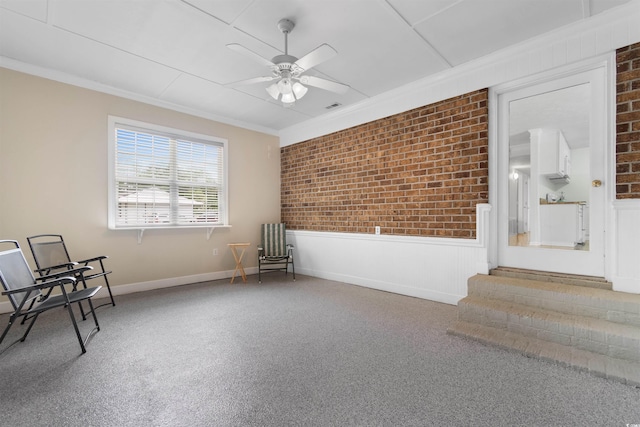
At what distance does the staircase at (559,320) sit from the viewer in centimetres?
211

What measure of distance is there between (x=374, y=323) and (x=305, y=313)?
791 millimetres

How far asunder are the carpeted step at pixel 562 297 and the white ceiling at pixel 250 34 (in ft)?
7.99

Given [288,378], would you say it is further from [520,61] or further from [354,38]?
[520,61]

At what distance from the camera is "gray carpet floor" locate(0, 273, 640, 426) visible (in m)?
1.63

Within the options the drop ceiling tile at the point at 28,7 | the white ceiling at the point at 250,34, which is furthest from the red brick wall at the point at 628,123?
the drop ceiling tile at the point at 28,7

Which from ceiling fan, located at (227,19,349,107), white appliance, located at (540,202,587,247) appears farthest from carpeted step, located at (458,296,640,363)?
ceiling fan, located at (227,19,349,107)

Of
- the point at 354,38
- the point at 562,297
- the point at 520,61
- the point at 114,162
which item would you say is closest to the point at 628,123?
the point at 520,61

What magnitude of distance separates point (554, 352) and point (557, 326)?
241 millimetres

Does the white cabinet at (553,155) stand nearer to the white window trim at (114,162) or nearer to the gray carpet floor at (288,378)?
the gray carpet floor at (288,378)

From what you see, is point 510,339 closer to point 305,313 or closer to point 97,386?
point 305,313

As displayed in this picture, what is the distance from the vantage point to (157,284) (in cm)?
444

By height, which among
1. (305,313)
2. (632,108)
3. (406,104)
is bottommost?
(305,313)

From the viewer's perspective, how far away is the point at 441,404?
5.64 ft

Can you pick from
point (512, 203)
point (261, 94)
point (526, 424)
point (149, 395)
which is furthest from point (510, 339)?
point (261, 94)
